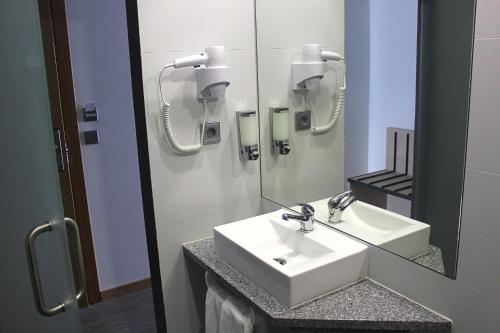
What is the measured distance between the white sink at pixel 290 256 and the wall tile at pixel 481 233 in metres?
0.38

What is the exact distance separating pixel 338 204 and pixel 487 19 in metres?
0.83

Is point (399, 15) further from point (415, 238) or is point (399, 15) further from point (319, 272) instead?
point (319, 272)

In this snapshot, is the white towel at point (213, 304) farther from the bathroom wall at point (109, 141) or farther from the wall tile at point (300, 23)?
the bathroom wall at point (109, 141)

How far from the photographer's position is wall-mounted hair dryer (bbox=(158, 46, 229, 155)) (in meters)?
1.71

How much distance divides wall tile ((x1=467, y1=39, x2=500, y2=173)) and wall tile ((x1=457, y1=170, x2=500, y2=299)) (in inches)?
1.6

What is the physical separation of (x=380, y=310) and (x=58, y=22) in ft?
7.27

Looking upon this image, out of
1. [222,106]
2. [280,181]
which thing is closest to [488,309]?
[280,181]

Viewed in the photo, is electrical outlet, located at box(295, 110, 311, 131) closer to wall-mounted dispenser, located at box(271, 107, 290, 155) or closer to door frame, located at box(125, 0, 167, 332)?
wall-mounted dispenser, located at box(271, 107, 290, 155)

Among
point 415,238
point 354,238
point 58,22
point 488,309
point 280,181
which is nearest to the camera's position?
point 488,309

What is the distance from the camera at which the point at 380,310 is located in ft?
4.38

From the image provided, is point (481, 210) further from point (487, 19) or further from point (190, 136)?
point (190, 136)

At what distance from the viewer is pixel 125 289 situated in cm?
297


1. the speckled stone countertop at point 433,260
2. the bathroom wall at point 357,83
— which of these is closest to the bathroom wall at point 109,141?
the bathroom wall at point 357,83

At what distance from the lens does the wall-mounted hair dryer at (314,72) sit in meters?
1.74
